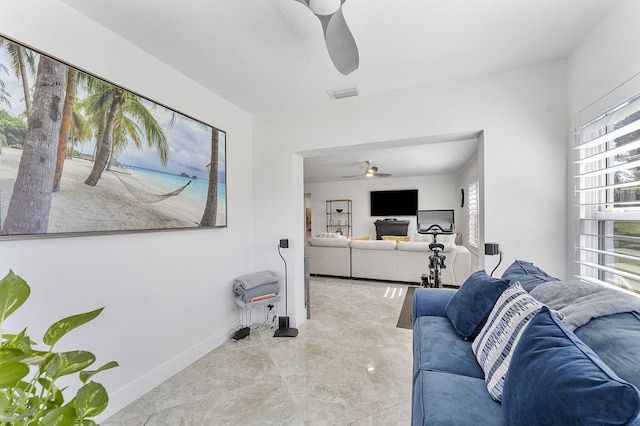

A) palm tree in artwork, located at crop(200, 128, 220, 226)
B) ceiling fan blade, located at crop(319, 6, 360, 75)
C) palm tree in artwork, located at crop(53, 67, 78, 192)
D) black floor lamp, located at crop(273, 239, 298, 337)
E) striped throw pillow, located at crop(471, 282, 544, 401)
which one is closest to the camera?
striped throw pillow, located at crop(471, 282, 544, 401)

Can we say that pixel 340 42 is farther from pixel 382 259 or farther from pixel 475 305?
pixel 382 259

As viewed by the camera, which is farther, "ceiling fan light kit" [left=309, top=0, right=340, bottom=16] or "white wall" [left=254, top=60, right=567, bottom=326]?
"white wall" [left=254, top=60, right=567, bottom=326]

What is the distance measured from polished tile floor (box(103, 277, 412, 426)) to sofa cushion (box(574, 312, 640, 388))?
115 centimetres

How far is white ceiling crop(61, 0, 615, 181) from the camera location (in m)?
1.58

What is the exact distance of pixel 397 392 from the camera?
1904mm

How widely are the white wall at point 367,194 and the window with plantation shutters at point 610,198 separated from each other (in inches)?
224

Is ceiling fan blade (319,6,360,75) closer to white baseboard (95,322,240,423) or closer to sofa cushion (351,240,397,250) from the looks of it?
white baseboard (95,322,240,423)

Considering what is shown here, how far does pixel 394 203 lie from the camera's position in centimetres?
796

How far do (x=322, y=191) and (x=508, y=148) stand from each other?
672 cm

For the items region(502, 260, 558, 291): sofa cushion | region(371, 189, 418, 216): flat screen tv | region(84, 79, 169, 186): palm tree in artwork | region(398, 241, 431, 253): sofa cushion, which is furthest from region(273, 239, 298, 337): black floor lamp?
region(371, 189, 418, 216): flat screen tv

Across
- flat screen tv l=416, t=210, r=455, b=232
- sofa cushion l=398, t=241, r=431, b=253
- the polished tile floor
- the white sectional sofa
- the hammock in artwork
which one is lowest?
the polished tile floor

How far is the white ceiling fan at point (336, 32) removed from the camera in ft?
4.27

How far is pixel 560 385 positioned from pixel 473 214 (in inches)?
219

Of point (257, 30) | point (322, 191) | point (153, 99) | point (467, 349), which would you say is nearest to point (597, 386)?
point (467, 349)
